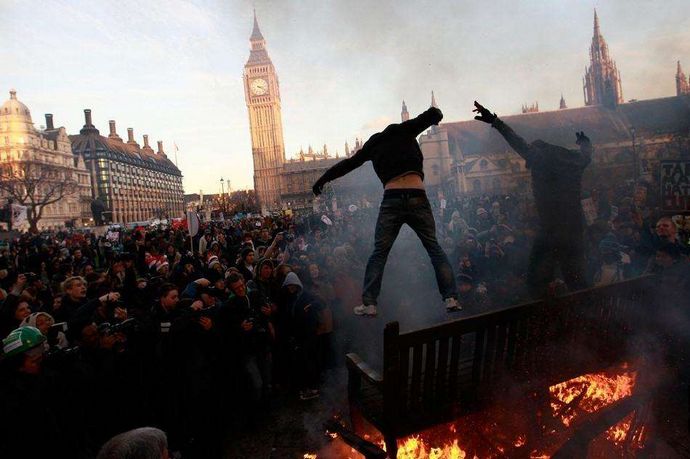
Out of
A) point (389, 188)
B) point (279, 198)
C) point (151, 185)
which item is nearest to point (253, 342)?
point (389, 188)

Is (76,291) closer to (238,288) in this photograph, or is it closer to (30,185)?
(238,288)

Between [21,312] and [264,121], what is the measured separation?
122 m

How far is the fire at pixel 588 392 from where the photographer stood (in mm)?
3861

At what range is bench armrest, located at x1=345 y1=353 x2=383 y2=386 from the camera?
2965 mm

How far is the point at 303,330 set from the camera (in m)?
6.18

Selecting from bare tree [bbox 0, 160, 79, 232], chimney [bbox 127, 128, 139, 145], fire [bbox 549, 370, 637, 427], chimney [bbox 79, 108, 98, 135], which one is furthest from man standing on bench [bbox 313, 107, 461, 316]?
chimney [bbox 127, 128, 139, 145]

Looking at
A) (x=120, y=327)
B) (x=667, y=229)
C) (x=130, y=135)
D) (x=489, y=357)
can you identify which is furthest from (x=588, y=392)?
(x=130, y=135)

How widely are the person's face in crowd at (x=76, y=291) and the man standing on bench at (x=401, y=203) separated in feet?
16.0

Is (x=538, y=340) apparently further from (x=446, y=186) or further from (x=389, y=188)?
(x=446, y=186)

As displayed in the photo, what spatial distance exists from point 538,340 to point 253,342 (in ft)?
11.4

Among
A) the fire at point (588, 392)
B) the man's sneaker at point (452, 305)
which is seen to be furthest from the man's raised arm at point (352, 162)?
the fire at point (588, 392)

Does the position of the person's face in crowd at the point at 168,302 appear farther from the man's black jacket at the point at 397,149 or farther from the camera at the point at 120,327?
the man's black jacket at the point at 397,149

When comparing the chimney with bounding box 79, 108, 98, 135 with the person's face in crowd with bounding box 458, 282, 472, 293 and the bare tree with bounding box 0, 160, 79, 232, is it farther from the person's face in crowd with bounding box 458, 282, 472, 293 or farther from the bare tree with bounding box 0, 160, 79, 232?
the person's face in crowd with bounding box 458, 282, 472, 293

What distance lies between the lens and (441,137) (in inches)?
2817
